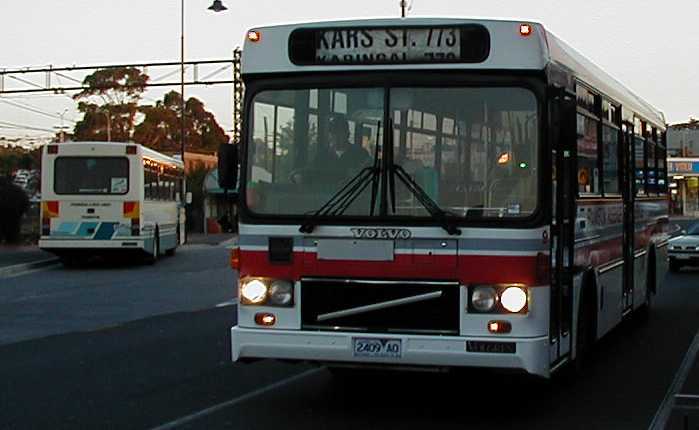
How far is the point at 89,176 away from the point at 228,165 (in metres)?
21.2

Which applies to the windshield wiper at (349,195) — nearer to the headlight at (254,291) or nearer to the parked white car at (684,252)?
the headlight at (254,291)

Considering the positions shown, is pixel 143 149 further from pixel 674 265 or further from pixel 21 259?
pixel 674 265

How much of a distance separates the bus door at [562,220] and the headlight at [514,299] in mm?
592

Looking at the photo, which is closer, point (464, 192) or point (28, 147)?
point (464, 192)

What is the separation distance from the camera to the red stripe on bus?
A: 28.5ft

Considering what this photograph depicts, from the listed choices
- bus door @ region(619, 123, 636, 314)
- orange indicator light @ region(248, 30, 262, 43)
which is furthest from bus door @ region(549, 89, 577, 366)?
bus door @ region(619, 123, 636, 314)

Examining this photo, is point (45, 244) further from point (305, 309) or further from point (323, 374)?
point (305, 309)

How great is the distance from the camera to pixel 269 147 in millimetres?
9367

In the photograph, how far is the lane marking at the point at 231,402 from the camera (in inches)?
358

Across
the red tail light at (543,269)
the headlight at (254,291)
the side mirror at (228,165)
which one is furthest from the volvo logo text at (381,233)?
the side mirror at (228,165)

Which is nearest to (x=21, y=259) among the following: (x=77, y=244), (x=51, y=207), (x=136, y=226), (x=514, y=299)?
(x=51, y=207)

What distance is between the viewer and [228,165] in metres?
9.55

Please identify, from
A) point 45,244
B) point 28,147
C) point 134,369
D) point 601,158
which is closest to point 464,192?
point 601,158

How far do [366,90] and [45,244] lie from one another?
22.1 m
